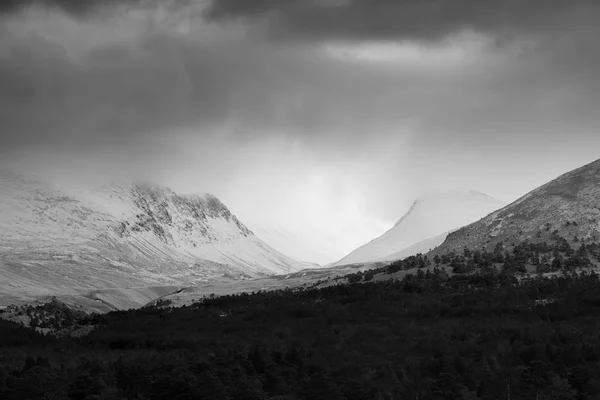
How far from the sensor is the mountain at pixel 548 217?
Answer: 124 metres

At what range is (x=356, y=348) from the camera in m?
79.0

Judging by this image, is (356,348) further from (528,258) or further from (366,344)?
(528,258)

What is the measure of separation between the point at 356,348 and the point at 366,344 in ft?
5.66

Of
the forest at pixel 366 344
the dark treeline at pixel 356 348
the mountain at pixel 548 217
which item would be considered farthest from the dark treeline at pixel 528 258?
the dark treeline at pixel 356 348

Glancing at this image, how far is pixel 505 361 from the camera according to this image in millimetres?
71125

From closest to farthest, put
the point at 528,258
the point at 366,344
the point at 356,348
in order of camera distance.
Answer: the point at 356,348 < the point at 366,344 < the point at 528,258

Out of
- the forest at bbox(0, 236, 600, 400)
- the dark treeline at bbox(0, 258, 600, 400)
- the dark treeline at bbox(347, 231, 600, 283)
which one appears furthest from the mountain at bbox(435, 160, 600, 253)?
the dark treeline at bbox(0, 258, 600, 400)

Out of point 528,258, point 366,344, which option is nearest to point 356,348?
point 366,344

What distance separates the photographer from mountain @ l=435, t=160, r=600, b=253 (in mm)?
123562

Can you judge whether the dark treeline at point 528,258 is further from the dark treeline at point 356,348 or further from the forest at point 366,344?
the dark treeline at point 356,348

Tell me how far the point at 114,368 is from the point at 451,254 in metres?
76.3

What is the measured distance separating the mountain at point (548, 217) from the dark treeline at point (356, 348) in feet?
50.3

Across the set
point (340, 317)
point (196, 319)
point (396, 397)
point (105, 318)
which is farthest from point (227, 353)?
point (105, 318)

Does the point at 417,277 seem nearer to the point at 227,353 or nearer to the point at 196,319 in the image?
the point at 196,319
